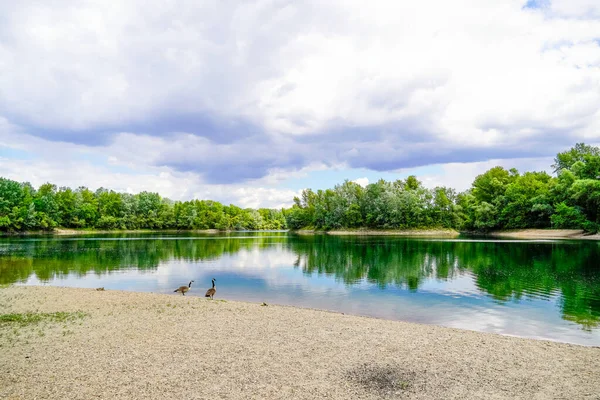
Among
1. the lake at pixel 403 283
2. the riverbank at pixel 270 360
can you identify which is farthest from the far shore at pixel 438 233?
the riverbank at pixel 270 360

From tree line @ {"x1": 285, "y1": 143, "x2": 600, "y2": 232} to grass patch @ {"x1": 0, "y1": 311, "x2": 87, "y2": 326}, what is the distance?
84.7 meters

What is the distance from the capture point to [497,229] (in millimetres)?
106250

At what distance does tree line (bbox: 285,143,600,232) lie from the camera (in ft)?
260

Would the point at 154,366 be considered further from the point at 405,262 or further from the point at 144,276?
the point at 405,262

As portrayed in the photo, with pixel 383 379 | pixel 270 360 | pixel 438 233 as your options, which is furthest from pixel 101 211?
pixel 383 379

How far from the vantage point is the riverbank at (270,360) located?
25.3 ft

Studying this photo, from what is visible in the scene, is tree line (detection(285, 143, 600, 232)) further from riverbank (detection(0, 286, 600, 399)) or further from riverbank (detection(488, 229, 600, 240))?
riverbank (detection(0, 286, 600, 399))

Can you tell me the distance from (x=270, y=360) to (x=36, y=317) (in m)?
9.50

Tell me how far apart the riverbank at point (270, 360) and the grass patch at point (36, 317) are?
68mm

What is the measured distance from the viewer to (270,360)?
9.57m

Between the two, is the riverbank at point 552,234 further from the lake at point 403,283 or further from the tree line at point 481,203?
the lake at point 403,283

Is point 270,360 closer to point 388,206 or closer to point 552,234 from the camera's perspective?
point 552,234

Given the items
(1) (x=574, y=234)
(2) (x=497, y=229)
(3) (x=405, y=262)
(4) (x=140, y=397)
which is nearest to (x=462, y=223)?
(2) (x=497, y=229)

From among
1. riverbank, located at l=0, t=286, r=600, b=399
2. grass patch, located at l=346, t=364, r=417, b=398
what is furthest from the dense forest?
grass patch, located at l=346, t=364, r=417, b=398
